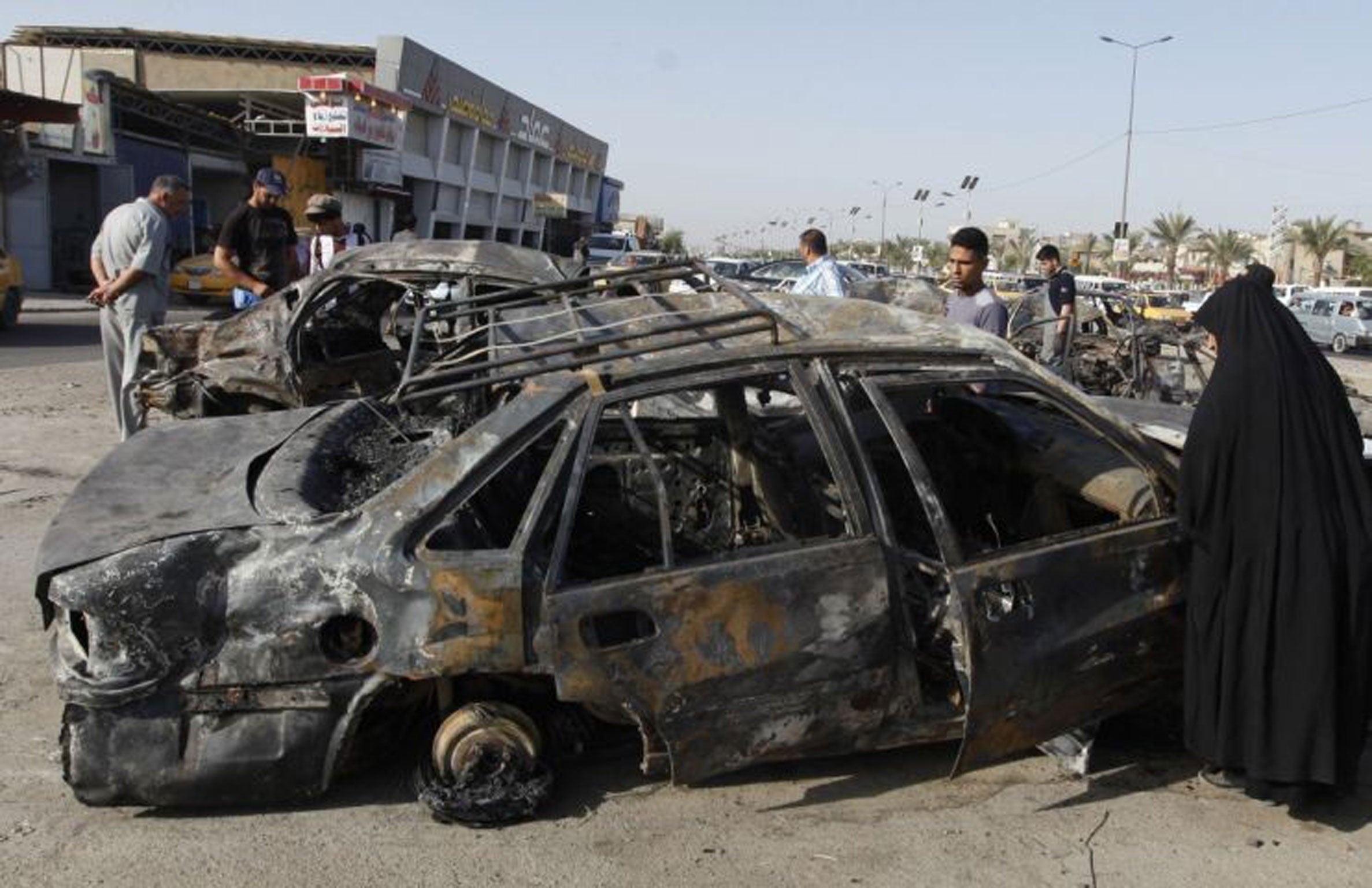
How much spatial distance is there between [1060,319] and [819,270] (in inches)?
152

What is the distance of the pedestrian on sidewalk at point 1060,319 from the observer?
10.8 m

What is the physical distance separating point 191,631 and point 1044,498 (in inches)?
118

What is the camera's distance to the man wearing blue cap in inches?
309

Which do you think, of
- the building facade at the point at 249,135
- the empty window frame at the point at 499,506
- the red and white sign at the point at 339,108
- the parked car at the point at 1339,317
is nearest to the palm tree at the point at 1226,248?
the parked car at the point at 1339,317

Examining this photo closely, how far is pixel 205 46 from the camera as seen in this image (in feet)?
114

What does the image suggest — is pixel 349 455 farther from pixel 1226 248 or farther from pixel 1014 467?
pixel 1226 248

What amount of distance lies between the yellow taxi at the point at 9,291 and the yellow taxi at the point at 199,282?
18.6ft

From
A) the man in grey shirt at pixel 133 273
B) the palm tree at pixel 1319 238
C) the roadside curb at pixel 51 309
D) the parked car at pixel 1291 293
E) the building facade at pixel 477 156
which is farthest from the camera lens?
the palm tree at pixel 1319 238

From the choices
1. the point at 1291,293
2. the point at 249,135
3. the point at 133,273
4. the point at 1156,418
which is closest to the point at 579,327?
the point at 1156,418

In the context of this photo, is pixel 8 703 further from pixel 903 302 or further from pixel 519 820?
pixel 903 302

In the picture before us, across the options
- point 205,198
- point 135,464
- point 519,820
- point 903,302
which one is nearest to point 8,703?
point 135,464

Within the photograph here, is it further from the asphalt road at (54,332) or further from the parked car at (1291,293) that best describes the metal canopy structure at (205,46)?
the parked car at (1291,293)

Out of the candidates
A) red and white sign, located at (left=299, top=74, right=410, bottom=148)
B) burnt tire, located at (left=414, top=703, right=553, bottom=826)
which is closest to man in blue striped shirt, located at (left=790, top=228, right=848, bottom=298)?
burnt tire, located at (left=414, top=703, right=553, bottom=826)

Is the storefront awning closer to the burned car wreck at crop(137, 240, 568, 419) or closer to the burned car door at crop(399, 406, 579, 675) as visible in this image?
the burned car wreck at crop(137, 240, 568, 419)
